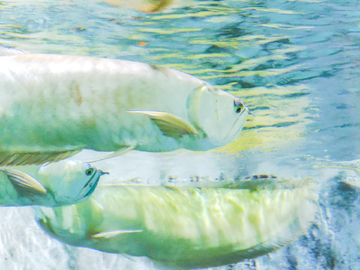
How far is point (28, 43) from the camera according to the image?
5.35m

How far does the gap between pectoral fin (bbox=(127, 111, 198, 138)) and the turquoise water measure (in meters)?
2.78

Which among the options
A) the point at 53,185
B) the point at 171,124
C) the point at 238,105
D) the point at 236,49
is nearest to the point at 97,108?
the point at 171,124

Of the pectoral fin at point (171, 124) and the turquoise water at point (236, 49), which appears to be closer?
the pectoral fin at point (171, 124)

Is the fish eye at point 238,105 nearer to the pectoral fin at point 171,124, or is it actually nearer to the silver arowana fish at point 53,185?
the pectoral fin at point 171,124

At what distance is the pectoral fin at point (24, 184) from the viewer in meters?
1.95

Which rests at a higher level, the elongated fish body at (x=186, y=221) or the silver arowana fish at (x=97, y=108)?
the silver arowana fish at (x=97, y=108)

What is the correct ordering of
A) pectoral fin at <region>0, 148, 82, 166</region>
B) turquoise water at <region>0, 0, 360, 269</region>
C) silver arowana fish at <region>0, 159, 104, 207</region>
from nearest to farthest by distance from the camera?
pectoral fin at <region>0, 148, 82, 166</region>
silver arowana fish at <region>0, 159, 104, 207</region>
turquoise water at <region>0, 0, 360, 269</region>

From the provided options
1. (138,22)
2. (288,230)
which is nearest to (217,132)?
(288,230)

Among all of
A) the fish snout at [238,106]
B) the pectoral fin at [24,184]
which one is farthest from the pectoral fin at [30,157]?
the fish snout at [238,106]

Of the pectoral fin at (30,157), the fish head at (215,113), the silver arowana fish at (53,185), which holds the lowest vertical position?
the silver arowana fish at (53,185)

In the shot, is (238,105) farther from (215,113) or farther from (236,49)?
(236,49)

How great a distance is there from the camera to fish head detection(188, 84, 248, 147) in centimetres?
154

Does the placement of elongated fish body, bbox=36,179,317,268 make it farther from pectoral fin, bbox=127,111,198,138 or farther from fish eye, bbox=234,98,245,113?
fish eye, bbox=234,98,245,113

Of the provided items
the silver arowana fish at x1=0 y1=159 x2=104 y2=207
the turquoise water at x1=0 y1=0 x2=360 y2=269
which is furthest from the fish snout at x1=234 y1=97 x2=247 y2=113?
the turquoise water at x1=0 y1=0 x2=360 y2=269
